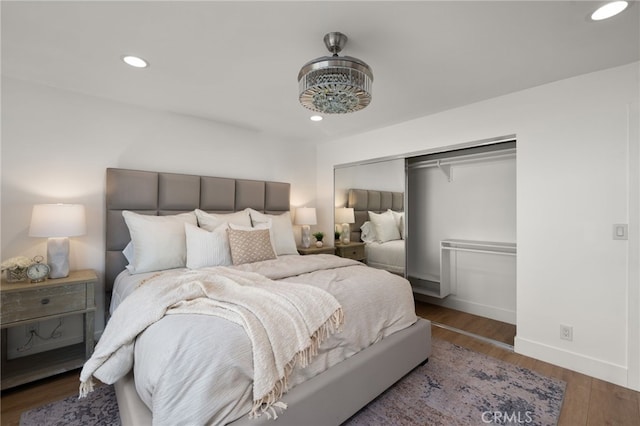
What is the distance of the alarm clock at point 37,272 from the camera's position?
2.10 m

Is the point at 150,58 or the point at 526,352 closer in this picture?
the point at 150,58

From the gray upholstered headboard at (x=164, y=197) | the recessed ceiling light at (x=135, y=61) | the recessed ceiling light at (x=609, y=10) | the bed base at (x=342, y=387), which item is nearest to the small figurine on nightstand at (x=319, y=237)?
the gray upholstered headboard at (x=164, y=197)

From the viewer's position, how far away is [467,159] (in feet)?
11.4

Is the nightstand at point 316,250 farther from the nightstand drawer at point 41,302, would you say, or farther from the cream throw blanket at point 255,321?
the nightstand drawer at point 41,302

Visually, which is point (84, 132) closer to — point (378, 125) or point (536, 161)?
point (378, 125)

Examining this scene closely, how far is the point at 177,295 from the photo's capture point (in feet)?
4.95

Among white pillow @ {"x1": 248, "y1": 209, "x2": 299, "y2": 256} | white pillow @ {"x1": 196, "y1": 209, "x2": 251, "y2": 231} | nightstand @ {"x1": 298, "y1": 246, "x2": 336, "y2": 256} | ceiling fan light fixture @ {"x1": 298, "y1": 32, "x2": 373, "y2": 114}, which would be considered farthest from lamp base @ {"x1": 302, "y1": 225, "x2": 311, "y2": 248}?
ceiling fan light fixture @ {"x1": 298, "y1": 32, "x2": 373, "y2": 114}

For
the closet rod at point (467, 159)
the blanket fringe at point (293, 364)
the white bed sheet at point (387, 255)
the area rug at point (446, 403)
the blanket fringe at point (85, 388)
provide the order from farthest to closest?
the white bed sheet at point (387, 255) → the closet rod at point (467, 159) → the area rug at point (446, 403) → the blanket fringe at point (85, 388) → the blanket fringe at point (293, 364)

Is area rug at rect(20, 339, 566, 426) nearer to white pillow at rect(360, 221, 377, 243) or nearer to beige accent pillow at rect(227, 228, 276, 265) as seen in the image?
beige accent pillow at rect(227, 228, 276, 265)

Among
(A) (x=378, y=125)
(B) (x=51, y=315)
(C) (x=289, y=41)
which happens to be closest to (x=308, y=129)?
(A) (x=378, y=125)

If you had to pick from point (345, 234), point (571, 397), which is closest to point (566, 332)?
point (571, 397)

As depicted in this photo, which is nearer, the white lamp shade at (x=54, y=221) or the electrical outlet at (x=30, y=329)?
the white lamp shade at (x=54, y=221)

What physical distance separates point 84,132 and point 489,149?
3.99m

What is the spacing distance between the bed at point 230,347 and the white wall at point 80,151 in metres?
0.18
